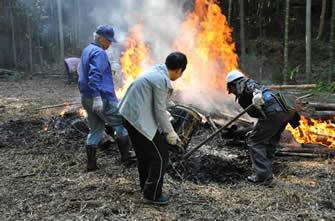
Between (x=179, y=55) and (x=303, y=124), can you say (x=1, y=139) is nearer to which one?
(x=179, y=55)

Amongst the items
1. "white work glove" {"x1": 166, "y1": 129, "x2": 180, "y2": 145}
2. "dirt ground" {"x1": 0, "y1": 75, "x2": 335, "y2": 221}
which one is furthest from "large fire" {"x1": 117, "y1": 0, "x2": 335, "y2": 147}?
"white work glove" {"x1": 166, "y1": 129, "x2": 180, "y2": 145}

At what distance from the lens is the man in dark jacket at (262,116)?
5570 mm

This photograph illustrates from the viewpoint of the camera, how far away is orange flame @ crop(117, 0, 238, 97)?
13227mm

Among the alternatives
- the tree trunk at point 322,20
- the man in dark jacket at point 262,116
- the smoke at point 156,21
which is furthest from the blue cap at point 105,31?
the tree trunk at point 322,20

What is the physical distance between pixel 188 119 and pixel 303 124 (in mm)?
2817

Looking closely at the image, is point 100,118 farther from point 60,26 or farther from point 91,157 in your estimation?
point 60,26

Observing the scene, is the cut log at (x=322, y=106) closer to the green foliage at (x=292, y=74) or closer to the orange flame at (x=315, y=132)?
the orange flame at (x=315, y=132)

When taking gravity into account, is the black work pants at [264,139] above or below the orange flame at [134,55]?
below

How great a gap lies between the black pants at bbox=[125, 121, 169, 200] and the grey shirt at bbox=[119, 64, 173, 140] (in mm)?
113

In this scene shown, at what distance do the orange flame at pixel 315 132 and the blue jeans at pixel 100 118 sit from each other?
3.19m

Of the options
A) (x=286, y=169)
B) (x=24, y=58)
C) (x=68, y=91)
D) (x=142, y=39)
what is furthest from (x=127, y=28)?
(x=286, y=169)

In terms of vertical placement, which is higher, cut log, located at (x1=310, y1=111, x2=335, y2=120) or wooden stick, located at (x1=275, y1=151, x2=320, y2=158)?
cut log, located at (x1=310, y1=111, x2=335, y2=120)

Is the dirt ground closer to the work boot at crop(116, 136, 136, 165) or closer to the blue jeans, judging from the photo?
the work boot at crop(116, 136, 136, 165)

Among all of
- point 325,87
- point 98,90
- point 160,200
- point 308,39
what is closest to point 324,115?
point 160,200
